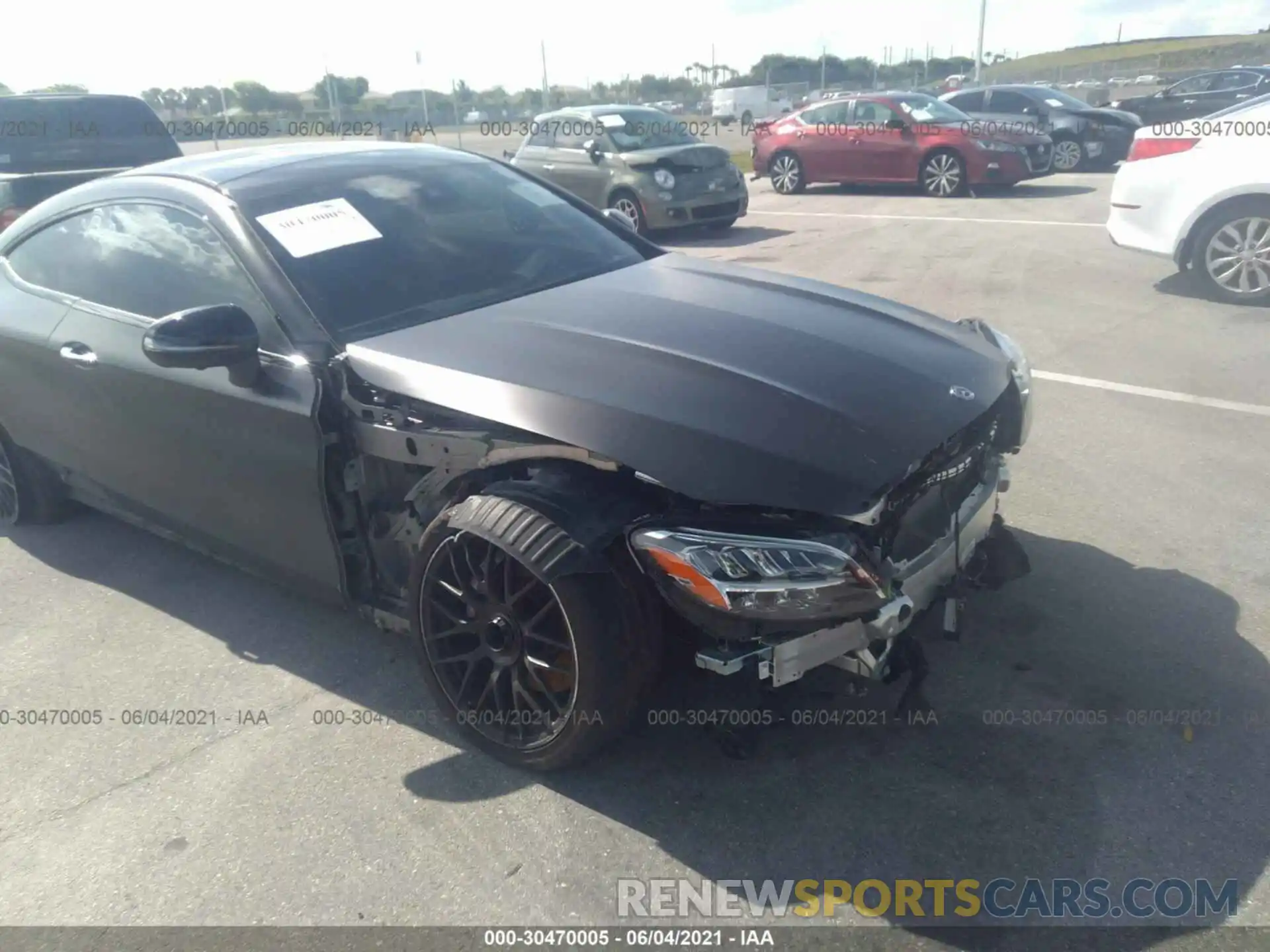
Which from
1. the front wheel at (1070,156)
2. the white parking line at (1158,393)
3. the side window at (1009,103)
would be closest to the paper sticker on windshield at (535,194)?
the white parking line at (1158,393)

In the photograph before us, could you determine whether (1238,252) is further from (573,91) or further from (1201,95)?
(573,91)

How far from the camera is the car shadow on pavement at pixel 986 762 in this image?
2547mm

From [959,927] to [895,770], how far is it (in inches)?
21.6

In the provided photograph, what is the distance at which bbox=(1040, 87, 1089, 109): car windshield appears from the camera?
657 inches

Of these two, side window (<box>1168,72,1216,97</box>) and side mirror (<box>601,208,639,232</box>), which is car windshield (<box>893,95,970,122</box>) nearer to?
side window (<box>1168,72,1216,97</box>)

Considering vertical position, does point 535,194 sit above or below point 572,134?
above

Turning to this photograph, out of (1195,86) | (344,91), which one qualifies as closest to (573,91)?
(344,91)

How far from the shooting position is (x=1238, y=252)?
7.82m

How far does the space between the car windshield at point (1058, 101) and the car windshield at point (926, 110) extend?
2456 millimetres

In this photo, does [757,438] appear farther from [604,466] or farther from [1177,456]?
[1177,456]

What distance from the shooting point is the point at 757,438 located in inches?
104

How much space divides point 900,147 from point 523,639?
45.0ft

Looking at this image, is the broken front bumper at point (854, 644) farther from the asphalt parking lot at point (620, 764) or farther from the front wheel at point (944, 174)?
the front wheel at point (944, 174)

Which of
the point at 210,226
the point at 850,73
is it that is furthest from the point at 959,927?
the point at 850,73
